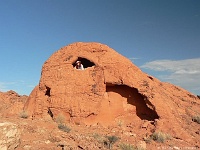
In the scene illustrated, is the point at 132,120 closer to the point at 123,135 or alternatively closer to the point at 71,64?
the point at 123,135

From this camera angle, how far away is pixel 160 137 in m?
13.6

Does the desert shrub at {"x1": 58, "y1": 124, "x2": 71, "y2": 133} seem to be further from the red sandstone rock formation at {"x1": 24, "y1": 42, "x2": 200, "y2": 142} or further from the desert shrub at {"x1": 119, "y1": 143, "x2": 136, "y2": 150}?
the desert shrub at {"x1": 119, "y1": 143, "x2": 136, "y2": 150}

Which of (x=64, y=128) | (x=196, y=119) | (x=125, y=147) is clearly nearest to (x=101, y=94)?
(x=64, y=128)

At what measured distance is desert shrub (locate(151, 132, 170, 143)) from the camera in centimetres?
1349

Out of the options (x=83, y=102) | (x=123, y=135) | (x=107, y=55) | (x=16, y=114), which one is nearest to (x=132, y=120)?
(x=123, y=135)

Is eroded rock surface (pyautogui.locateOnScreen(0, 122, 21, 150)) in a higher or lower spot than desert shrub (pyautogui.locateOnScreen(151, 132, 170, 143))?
higher

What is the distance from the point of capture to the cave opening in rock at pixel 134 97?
1602 cm

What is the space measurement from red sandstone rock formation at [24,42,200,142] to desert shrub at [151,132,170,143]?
53 cm

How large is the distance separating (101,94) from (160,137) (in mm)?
4038

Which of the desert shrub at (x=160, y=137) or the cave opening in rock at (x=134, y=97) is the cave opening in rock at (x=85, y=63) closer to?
the cave opening in rock at (x=134, y=97)

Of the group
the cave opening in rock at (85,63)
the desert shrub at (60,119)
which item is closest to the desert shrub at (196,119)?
the cave opening in rock at (85,63)

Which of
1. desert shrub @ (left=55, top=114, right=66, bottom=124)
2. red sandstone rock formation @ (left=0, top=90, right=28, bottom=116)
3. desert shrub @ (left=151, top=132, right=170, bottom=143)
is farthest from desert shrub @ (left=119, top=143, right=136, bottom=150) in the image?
red sandstone rock formation @ (left=0, top=90, right=28, bottom=116)

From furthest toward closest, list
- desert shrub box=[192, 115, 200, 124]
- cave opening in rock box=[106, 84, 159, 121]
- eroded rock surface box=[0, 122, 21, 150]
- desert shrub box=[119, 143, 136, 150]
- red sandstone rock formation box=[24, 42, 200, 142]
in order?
desert shrub box=[192, 115, 200, 124], cave opening in rock box=[106, 84, 159, 121], red sandstone rock formation box=[24, 42, 200, 142], desert shrub box=[119, 143, 136, 150], eroded rock surface box=[0, 122, 21, 150]

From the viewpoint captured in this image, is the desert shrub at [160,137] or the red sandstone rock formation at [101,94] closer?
the desert shrub at [160,137]
